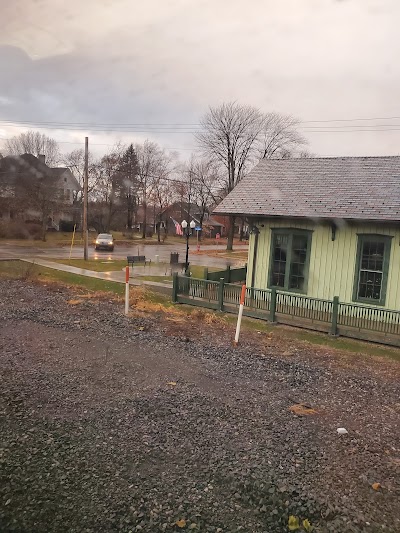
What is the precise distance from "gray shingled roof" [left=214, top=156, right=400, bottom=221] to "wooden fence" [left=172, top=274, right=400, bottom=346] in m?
2.68

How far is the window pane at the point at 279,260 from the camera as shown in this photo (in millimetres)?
15117

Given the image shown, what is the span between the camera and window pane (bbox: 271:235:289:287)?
1512cm

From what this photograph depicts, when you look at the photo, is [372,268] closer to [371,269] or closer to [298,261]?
[371,269]

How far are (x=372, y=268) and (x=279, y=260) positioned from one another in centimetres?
312

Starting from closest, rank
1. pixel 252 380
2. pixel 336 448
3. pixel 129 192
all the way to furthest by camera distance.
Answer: pixel 336 448 → pixel 252 380 → pixel 129 192

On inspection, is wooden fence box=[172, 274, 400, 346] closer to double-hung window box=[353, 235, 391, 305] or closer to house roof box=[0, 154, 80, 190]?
double-hung window box=[353, 235, 391, 305]

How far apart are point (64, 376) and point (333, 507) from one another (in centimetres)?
497

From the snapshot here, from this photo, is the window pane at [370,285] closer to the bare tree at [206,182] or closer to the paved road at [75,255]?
the paved road at [75,255]

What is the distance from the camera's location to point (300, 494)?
450 cm

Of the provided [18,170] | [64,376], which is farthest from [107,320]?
[18,170]

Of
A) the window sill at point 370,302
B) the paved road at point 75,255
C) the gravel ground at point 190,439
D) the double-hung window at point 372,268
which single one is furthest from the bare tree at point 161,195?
the gravel ground at point 190,439

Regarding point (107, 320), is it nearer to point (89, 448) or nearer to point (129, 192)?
point (89, 448)

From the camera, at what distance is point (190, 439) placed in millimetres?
5562

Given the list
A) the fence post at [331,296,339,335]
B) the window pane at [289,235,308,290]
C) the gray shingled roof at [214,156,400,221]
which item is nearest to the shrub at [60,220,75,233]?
the gray shingled roof at [214,156,400,221]
